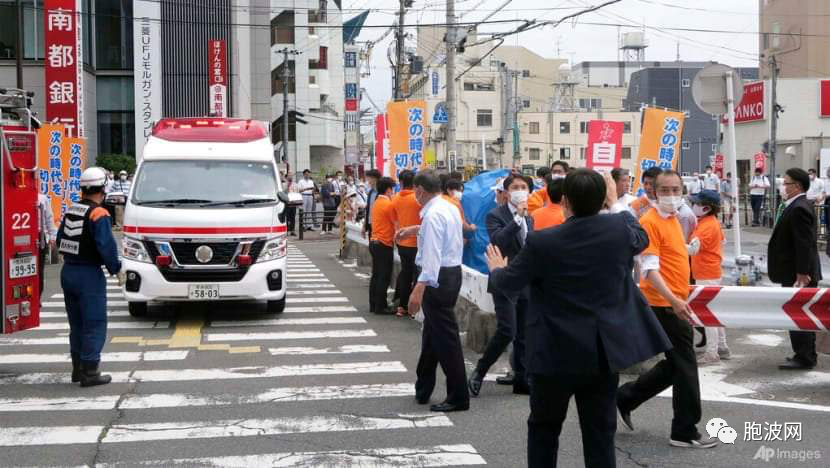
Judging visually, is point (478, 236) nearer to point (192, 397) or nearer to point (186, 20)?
point (192, 397)

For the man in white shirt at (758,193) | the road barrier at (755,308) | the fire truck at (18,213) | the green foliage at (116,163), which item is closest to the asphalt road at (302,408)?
the road barrier at (755,308)

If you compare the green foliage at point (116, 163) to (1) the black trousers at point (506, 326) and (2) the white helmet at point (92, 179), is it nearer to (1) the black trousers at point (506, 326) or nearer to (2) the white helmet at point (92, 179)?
(2) the white helmet at point (92, 179)

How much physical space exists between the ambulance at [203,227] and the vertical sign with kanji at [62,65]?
22909 mm

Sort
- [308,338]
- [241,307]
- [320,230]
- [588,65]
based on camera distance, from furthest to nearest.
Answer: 1. [588,65]
2. [320,230]
3. [241,307]
4. [308,338]

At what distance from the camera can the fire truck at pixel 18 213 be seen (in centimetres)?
924

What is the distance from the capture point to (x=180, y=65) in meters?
45.4

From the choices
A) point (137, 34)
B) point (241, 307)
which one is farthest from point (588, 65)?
point (241, 307)

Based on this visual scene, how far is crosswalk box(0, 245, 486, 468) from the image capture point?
666cm

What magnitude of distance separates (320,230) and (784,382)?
A: 25.7 metres

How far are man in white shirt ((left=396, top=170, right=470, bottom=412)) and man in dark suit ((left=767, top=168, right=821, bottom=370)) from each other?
362 centimetres

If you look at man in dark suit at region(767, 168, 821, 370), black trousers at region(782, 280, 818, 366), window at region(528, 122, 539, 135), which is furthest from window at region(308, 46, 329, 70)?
black trousers at region(782, 280, 818, 366)

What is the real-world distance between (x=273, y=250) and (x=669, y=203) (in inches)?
280

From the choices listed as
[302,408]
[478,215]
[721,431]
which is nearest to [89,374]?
[302,408]

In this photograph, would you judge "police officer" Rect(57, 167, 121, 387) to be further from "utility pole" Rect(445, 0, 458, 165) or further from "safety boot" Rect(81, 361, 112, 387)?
"utility pole" Rect(445, 0, 458, 165)
